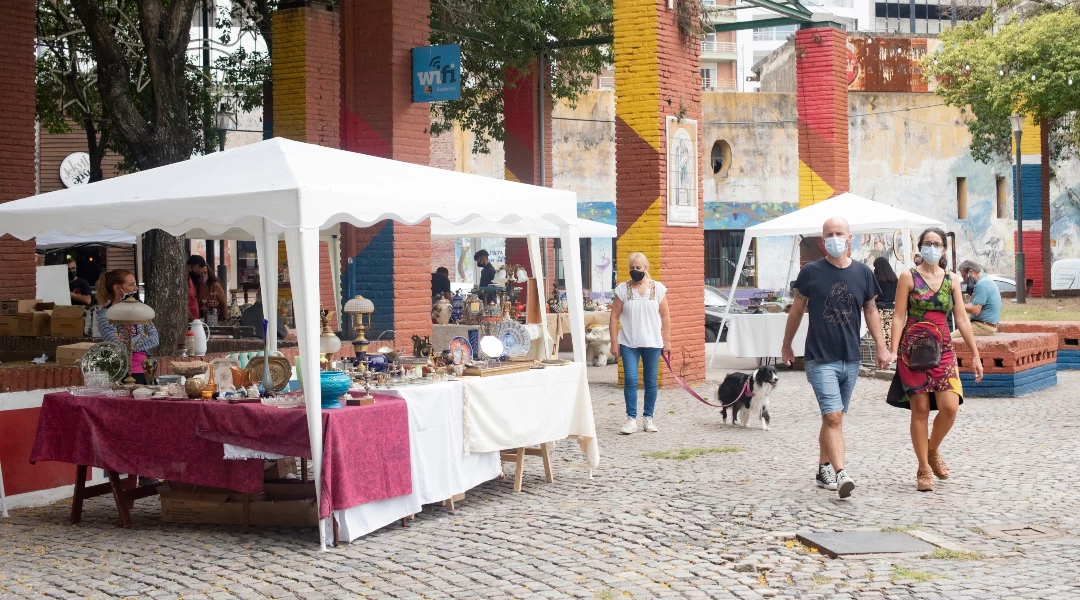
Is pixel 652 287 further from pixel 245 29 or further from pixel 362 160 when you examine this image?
pixel 245 29

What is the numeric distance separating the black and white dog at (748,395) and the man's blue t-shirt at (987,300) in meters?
3.57

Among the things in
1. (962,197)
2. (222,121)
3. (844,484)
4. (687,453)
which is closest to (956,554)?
(844,484)

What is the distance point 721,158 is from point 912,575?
31739mm

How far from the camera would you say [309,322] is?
6.56m

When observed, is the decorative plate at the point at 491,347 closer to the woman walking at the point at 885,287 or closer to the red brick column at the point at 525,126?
the woman walking at the point at 885,287

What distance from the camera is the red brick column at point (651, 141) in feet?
48.8

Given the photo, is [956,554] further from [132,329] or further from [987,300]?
[987,300]

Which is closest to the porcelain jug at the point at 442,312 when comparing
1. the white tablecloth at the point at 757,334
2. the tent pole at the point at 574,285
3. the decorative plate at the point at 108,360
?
the white tablecloth at the point at 757,334

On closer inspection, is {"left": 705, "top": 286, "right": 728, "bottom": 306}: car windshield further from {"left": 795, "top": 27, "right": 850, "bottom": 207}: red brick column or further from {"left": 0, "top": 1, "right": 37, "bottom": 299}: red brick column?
{"left": 0, "top": 1, "right": 37, "bottom": 299}: red brick column

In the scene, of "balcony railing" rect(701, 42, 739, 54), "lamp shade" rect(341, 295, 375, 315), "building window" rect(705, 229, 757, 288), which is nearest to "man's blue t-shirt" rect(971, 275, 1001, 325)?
"lamp shade" rect(341, 295, 375, 315)

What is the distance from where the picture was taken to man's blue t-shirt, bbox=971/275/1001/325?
13.7 m

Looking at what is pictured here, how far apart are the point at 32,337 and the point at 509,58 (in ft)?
37.2

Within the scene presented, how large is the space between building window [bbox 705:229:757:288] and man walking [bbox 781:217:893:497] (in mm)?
29408

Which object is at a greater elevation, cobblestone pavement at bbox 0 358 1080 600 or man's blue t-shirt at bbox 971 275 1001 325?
man's blue t-shirt at bbox 971 275 1001 325
